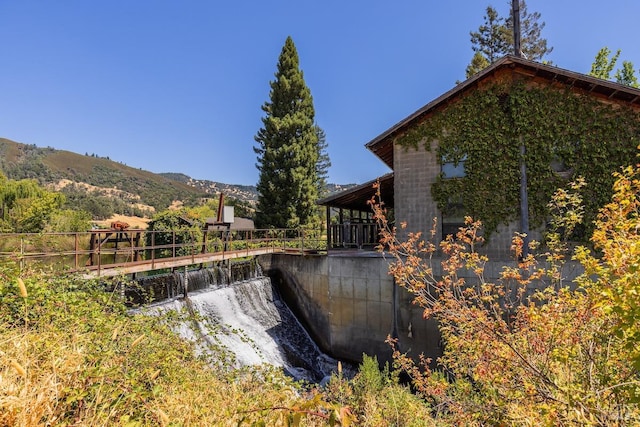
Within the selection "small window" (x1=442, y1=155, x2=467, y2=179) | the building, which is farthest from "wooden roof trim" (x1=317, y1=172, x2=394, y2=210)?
"small window" (x1=442, y1=155, x2=467, y2=179)

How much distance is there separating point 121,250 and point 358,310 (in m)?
7.78

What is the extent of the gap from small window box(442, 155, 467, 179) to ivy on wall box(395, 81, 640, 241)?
0.23 feet

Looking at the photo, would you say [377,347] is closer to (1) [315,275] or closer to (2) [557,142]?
(1) [315,275]

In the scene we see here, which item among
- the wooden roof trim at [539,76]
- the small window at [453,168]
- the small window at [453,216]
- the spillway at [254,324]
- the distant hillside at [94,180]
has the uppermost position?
the distant hillside at [94,180]

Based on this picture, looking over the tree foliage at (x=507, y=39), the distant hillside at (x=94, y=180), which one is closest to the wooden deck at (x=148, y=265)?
the tree foliage at (x=507, y=39)

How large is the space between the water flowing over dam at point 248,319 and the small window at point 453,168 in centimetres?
777

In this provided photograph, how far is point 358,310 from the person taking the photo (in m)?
12.2

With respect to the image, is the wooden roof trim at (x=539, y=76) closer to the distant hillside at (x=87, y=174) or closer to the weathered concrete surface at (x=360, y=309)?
the weathered concrete surface at (x=360, y=309)

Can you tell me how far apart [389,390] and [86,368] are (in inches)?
242

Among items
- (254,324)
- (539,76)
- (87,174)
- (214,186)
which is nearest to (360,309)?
(254,324)

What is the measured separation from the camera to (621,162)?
953 cm

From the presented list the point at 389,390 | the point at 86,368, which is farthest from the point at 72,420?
the point at 389,390

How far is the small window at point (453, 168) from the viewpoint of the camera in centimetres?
1129

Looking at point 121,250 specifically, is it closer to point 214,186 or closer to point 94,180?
point 94,180
